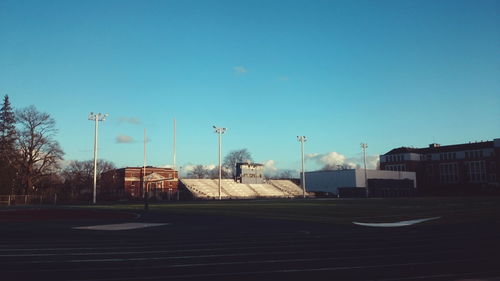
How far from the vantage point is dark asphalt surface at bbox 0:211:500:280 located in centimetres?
968

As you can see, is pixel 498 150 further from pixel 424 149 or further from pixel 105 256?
pixel 105 256

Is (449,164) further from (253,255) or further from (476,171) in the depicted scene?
(253,255)

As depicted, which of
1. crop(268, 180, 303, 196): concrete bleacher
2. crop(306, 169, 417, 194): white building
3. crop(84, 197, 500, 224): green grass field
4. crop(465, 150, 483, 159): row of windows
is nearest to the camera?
crop(84, 197, 500, 224): green grass field

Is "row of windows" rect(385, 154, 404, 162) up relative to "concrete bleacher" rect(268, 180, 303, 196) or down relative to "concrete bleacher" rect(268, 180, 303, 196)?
up

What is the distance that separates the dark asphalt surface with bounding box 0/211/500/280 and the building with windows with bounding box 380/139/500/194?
10256cm

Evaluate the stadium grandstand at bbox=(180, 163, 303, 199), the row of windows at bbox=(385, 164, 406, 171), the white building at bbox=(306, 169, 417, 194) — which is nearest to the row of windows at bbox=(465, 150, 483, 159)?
the row of windows at bbox=(385, 164, 406, 171)

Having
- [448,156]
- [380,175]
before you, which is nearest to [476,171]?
[448,156]

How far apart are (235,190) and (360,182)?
32272mm

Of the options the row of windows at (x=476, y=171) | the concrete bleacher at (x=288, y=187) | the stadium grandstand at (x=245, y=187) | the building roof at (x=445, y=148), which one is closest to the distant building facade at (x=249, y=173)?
the stadium grandstand at (x=245, y=187)

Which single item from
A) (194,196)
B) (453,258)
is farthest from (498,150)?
(453,258)

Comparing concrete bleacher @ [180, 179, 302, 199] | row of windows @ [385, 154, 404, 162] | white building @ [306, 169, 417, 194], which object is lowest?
concrete bleacher @ [180, 179, 302, 199]

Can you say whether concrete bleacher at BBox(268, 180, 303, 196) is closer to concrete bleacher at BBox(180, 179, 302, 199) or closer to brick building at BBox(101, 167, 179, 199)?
concrete bleacher at BBox(180, 179, 302, 199)

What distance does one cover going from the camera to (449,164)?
440 ft

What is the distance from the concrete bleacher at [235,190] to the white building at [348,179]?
17.5 ft
